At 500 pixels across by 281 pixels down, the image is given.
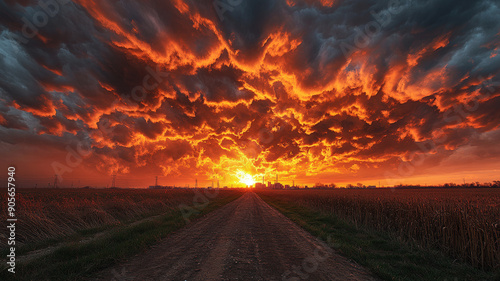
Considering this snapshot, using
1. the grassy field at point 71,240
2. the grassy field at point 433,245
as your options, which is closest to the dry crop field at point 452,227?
the grassy field at point 433,245

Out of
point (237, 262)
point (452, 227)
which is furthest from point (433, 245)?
point (237, 262)

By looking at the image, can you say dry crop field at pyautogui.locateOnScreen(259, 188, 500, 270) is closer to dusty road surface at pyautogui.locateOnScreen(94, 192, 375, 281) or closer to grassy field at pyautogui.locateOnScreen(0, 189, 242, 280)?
dusty road surface at pyautogui.locateOnScreen(94, 192, 375, 281)

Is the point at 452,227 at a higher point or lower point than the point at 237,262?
higher

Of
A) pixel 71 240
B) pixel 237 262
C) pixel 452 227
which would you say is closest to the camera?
pixel 237 262

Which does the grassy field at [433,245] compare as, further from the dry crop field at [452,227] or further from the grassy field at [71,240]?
the grassy field at [71,240]

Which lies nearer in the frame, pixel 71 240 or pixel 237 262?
pixel 237 262

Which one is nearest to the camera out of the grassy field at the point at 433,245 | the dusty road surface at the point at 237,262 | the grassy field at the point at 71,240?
the dusty road surface at the point at 237,262

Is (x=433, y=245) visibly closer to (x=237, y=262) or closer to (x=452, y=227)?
(x=452, y=227)

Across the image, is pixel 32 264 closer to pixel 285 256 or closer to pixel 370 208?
pixel 285 256

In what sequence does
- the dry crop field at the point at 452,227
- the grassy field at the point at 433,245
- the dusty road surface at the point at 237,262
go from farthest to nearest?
the dry crop field at the point at 452,227 < the grassy field at the point at 433,245 < the dusty road surface at the point at 237,262

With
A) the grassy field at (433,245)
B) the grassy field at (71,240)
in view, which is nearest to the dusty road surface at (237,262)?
the grassy field at (71,240)

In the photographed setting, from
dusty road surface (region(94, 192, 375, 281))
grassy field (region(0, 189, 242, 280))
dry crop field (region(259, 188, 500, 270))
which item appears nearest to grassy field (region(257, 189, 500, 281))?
A: dry crop field (region(259, 188, 500, 270))

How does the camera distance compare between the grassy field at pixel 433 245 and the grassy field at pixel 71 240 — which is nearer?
the grassy field at pixel 71 240

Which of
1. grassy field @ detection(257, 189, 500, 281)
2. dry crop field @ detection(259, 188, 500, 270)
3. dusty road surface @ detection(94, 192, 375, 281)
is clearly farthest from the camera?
dry crop field @ detection(259, 188, 500, 270)
